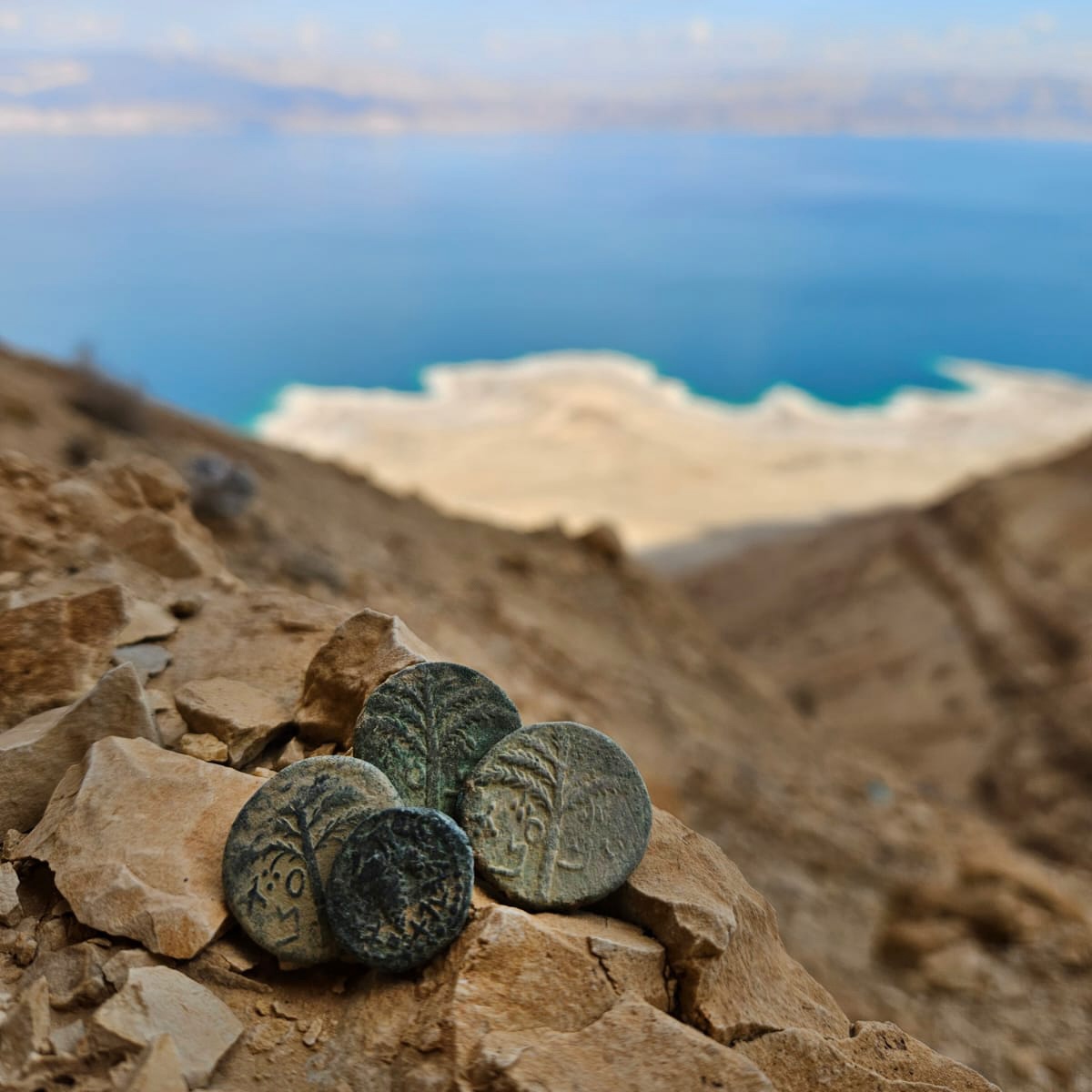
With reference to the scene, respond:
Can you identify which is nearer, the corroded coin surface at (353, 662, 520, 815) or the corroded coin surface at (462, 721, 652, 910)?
the corroded coin surface at (462, 721, 652, 910)

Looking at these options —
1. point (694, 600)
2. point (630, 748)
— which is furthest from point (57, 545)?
point (694, 600)

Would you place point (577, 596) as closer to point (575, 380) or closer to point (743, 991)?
point (743, 991)

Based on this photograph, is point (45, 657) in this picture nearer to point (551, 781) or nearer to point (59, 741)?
point (59, 741)

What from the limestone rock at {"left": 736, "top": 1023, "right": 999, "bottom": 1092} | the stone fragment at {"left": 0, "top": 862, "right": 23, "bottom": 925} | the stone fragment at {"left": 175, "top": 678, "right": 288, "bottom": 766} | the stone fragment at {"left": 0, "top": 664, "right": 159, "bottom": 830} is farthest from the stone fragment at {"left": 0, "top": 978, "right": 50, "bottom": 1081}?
the limestone rock at {"left": 736, "top": 1023, "right": 999, "bottom": 1092}

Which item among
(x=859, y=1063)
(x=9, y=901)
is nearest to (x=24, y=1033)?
(x=9, y=901)

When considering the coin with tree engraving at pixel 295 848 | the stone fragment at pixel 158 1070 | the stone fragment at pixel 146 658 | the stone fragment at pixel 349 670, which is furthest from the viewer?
the stone fragment at pixel 146 658

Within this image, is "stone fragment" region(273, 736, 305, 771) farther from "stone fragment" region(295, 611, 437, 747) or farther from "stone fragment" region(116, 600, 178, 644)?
"stone fragment" region(116, 600, 178, 644)

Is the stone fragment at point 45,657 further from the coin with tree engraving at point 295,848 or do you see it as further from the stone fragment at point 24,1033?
the stone fragment at point 24,1033

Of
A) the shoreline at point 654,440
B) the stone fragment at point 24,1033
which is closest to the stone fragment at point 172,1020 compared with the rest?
the stone fragment at point 24,1033
